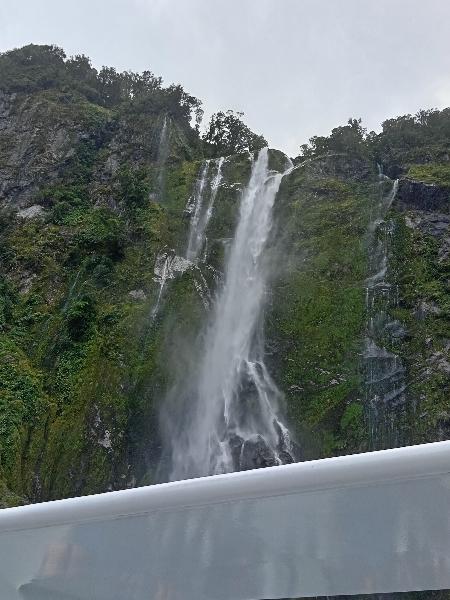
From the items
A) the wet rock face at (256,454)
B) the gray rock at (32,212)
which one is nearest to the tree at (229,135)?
the gray rock at (32,212)

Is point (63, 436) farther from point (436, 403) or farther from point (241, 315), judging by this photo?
point (436, 403)

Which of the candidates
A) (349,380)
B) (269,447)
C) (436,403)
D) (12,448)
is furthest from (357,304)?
(12,448)

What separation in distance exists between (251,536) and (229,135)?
30.2 metres

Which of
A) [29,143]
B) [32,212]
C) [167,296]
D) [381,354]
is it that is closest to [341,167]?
[167,296]

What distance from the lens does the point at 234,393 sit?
1653 cm

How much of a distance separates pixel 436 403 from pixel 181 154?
607 inches

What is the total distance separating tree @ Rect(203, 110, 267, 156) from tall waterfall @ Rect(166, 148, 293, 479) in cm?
1030

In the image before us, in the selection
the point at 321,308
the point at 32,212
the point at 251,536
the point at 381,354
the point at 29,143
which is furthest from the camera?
the point at 29,143

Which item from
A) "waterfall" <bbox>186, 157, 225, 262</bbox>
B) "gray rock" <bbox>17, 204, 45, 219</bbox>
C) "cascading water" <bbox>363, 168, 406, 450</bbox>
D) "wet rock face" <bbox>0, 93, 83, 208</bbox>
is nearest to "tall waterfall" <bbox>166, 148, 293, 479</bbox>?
"waterfall" <bbox>186, 157, 225, 262</bbox>

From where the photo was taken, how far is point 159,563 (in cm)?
141

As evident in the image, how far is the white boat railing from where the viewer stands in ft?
4.01

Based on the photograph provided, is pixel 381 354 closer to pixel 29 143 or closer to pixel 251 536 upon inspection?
pixel 251 536

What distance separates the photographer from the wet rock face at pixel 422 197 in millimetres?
→ 20578

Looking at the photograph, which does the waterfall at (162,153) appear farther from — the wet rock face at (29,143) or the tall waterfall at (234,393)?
the tall waterfall at (234,393)
